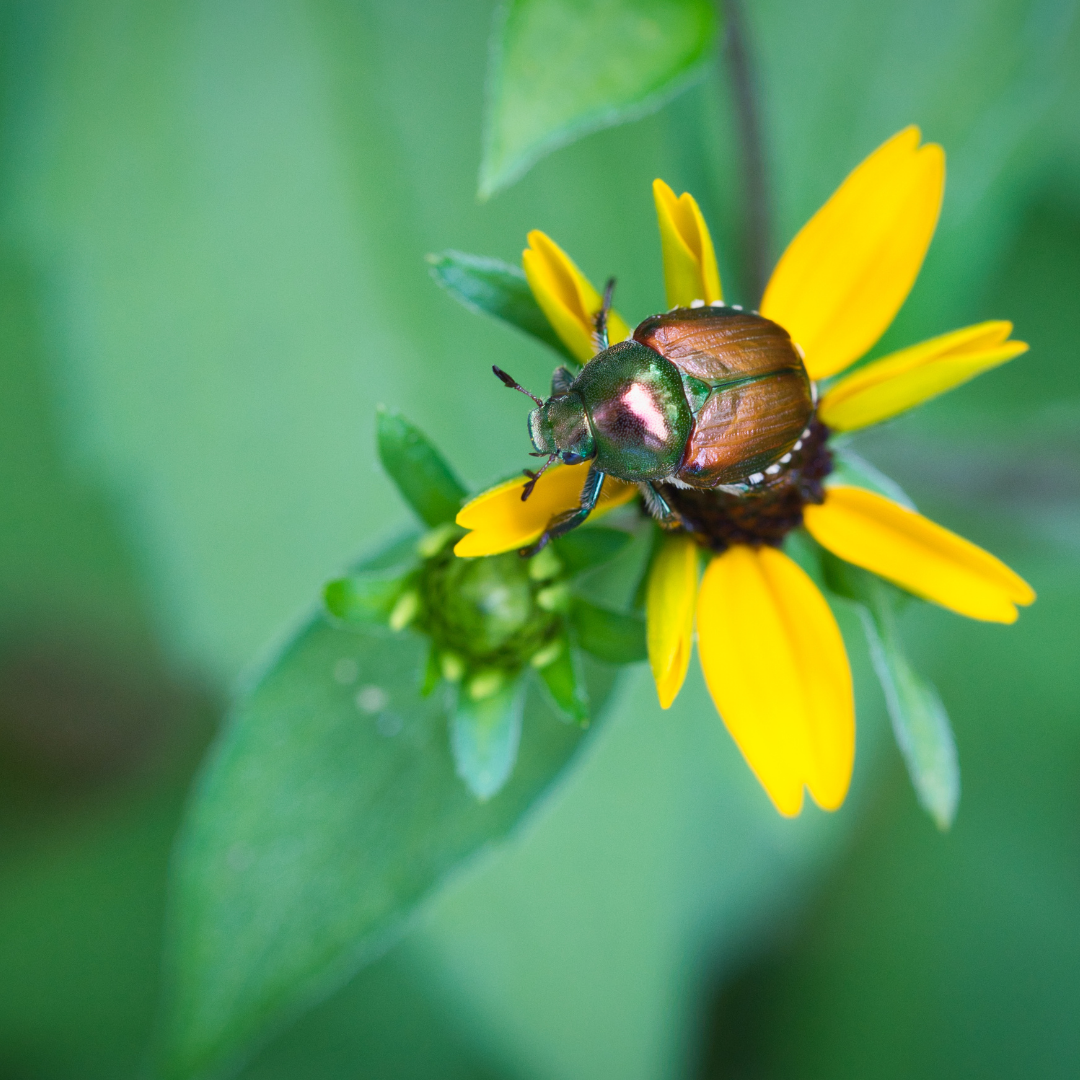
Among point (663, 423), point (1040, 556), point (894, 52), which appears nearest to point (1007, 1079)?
point (1040, 556)

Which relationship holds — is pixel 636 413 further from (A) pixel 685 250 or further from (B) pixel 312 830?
(B) pixel 312 830

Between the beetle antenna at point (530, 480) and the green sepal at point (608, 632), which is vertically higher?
the beetle antenna at point (530, 480)

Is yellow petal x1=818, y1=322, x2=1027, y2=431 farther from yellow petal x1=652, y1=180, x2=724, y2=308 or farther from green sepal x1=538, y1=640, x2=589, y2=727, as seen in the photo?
green sepal x1=538, y1=640, x2=589, y2=727

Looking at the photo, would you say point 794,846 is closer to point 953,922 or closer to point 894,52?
point 953,922

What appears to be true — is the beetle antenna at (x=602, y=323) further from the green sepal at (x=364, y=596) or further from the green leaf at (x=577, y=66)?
the green sepal at (x=364, y=596)

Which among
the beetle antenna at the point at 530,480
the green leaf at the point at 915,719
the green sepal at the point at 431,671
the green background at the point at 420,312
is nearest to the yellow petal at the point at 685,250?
the beetle antenna at the point at 530,480

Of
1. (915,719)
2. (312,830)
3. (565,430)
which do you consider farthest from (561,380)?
(312,830)

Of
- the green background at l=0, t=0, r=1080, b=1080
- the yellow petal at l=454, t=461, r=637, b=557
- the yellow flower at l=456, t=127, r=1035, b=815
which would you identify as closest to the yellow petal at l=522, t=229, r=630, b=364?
the yellow flower at l=456, t=127, r=1035, b=815
